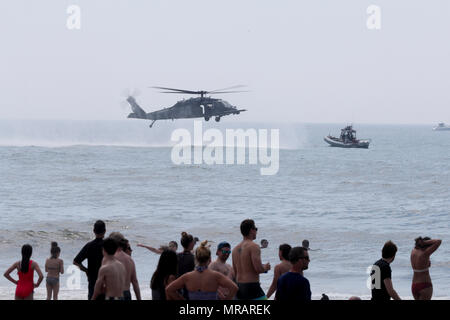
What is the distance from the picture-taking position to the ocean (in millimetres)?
26047

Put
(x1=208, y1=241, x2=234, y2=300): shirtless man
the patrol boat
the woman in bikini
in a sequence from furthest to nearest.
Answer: the patrol boat < the woman in bikini < (x1=208, y1=241, x2=234, y2=300): shirtless man

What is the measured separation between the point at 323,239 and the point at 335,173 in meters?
48.8

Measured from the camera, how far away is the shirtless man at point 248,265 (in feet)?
29.8

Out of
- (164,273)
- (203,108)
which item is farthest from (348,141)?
(164,273)

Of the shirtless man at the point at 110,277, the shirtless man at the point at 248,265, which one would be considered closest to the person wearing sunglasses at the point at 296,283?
the shirtless man at the point at 248,265

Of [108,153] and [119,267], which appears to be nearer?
[119,267]

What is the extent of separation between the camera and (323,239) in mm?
34094

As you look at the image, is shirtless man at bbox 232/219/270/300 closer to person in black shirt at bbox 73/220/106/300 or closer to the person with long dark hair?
the person with long dark hair

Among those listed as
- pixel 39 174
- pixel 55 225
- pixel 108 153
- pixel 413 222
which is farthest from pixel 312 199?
pixel 108 153

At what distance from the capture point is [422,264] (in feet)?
35.3

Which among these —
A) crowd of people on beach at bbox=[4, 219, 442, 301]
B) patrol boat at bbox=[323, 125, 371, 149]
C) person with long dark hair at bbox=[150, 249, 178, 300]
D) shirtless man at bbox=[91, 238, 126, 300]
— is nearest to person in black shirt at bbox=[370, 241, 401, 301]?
crowd of people on beach at bbox=[4, 219, 442, 301]

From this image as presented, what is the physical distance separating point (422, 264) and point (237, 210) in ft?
121

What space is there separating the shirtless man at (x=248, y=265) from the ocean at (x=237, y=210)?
854 centimetres
